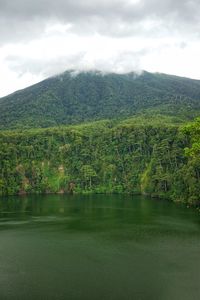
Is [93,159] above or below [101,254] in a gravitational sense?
above

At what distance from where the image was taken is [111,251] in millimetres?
48250

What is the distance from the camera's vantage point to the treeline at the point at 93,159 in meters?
114

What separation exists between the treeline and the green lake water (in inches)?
1333

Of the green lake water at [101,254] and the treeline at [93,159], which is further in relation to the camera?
the treeline at [93,159]

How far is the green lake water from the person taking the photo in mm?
35219

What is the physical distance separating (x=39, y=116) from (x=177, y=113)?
226 feet

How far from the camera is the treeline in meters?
114

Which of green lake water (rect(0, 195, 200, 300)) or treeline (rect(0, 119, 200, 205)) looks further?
treeline (rect(0, 119, 200, 205))

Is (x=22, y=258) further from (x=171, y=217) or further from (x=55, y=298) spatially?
(x=171, y=217)

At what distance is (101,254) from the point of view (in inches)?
1849

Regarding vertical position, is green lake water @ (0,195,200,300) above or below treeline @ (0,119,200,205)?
below

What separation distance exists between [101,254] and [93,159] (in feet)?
283

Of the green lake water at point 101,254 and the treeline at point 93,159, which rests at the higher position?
the treeline at point 93,159

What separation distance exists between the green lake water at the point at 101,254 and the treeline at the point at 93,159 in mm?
33868
